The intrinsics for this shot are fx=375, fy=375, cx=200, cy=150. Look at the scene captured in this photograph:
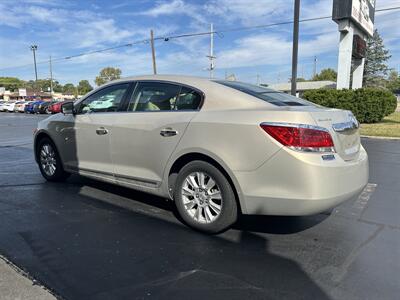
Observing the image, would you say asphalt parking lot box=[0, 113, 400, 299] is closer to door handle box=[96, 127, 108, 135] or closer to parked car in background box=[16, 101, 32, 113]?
door handle box=[96, 127, 108, 135]

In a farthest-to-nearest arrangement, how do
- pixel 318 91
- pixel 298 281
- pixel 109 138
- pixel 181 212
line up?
pixel 318 91
pixel 109 138
pixel 181 212
pixel 298 281

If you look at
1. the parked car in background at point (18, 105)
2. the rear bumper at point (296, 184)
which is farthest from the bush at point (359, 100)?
Answer: the parked car in background at point (18, 105)

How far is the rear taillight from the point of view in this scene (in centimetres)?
330

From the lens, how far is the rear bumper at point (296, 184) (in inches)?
129

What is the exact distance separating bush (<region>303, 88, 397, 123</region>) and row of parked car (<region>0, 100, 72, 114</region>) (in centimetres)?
2352

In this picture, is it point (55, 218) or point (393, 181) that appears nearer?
point (55, 218)

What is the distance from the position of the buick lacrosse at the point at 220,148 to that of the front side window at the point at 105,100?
19mm

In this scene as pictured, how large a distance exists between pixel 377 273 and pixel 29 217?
3.70 metres

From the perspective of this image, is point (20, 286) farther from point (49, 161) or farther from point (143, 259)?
point (49, 161)

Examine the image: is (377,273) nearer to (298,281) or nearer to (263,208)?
(298,281)

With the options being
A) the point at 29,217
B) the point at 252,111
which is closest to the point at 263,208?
the point at 252,111

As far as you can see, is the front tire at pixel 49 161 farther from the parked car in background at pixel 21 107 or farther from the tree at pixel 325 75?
the tree at pixel 325 75

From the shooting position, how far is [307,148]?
330 centimetres

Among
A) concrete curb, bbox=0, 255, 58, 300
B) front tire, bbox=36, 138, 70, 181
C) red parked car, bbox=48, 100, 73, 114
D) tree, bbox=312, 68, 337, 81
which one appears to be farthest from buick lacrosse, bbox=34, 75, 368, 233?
tree, bbox=312, 68, 337, 81
